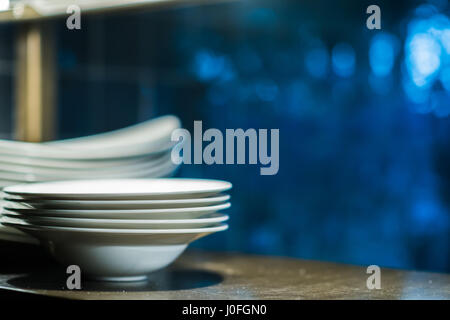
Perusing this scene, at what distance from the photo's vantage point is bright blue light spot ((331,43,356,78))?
4902 mm

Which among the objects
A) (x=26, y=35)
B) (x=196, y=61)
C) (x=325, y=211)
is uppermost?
(x=196, y=61)

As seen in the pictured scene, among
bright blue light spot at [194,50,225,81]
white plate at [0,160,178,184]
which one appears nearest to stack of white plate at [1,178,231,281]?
white plate at [0,160,178,184]

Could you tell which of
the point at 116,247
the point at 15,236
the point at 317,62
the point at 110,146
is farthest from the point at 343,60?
the point at 116,247

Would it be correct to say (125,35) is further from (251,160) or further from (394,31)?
(251,160)

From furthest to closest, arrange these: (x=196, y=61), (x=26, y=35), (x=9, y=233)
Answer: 1. (x=196, y=61)
2. (x=26, y=35)
3. (x=9, y=233)

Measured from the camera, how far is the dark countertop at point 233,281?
805 mm

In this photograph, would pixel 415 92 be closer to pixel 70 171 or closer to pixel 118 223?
pixel 70 171

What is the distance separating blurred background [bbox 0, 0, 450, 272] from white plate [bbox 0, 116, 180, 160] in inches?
117

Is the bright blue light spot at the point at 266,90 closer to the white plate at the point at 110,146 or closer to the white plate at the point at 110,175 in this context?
the white plate at the point at 110,146

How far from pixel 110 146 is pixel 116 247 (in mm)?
285

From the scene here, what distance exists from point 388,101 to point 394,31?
472 mm

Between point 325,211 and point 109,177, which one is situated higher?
point 109,177
